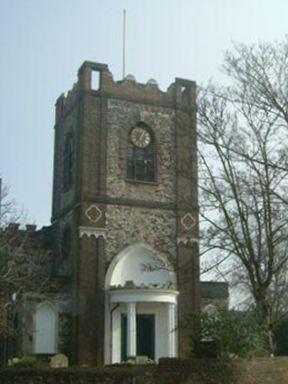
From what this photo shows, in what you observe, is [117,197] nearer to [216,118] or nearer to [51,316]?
[51,316]

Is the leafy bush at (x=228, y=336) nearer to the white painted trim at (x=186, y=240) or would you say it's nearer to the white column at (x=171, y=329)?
the white column at (x=171, y=329)

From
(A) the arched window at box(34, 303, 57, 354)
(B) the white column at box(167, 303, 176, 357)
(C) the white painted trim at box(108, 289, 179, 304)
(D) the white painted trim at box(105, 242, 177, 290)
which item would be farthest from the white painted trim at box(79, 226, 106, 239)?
(B) the white column at box(167, 303, 176, 357)

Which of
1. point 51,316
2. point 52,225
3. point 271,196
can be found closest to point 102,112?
point 52,225

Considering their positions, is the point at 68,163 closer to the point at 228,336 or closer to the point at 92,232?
the point at 92,232

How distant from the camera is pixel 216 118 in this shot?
2570cm

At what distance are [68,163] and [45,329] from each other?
32.4ft

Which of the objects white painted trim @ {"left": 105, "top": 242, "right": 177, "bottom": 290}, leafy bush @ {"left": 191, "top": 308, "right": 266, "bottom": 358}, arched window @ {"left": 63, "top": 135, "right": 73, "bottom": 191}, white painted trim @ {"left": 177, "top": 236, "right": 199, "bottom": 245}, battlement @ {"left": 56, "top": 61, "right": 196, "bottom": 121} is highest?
battlement @ {"left": 56, "top": 61, "right": 196, "bottom": 121}

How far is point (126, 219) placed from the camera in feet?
124

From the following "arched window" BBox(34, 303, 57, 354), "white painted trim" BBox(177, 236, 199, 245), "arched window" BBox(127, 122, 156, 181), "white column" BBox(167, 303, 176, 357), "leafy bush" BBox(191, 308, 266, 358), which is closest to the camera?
"leafy bush" BBox(191, 308, 266, 358)

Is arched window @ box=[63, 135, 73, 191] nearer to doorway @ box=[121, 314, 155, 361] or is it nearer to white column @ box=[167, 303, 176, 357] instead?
doorway @ box=[121, 314, 155, 361]

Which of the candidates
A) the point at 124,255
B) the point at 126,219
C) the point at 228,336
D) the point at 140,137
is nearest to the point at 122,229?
the point at 126,219

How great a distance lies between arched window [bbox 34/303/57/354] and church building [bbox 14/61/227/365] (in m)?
0.05

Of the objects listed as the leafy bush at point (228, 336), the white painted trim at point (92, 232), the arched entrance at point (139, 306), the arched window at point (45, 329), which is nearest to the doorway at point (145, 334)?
the arched entrance at point (139, 306)

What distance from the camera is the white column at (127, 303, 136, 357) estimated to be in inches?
1352
